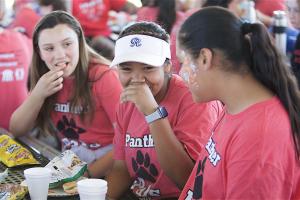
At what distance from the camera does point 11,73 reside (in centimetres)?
269

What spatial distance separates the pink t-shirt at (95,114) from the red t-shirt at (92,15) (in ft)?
8.41

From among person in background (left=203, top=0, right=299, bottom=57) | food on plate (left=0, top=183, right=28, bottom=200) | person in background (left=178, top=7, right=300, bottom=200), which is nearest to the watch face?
person in background (left=178, top=7, right=300, bottom=200)

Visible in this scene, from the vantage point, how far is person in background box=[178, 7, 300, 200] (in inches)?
42.6

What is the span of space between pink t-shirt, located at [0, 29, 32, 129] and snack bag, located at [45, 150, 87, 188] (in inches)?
45.0

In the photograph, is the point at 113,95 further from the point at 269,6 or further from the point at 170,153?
the point at 269,6

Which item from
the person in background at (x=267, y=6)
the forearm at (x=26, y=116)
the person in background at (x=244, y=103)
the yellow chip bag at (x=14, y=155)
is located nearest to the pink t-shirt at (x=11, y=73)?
the forearm at (x=26, y=116)

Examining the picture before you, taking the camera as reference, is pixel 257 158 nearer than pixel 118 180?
Yes

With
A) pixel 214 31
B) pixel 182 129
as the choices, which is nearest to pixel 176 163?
pixel 182 129

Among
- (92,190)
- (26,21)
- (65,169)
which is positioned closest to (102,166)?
(65,169)

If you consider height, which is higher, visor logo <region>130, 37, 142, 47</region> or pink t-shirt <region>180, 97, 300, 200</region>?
visor logo <region>130, 37, 142, 47</region>

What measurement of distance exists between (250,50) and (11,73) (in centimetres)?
182

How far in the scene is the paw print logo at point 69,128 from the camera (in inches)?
86.8

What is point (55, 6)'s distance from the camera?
3.93 m

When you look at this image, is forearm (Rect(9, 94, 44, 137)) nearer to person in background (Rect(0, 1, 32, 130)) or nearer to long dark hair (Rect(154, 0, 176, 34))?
person in background (Rect(0, 1, 32, 130))
